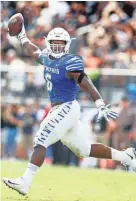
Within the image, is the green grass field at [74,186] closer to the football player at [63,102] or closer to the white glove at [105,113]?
the football player at [63,102]

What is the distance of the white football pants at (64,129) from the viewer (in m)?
6.61

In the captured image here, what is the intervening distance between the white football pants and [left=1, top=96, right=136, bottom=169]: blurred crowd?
5701 millimetres

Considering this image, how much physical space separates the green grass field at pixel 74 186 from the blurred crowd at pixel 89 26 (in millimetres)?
3287

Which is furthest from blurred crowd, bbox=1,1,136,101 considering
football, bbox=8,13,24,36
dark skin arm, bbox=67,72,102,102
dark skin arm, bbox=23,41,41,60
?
dark skin arm, bbox=67,72,102,102

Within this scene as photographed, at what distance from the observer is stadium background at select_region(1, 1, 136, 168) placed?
42.7ft

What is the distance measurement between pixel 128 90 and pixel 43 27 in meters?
2.45

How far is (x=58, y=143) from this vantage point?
1294 centimetres

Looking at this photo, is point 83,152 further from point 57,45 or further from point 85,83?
point 57,45

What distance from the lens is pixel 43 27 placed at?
46.5 ft

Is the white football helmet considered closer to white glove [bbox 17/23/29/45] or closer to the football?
white glove [bbox 17/23/29/45]

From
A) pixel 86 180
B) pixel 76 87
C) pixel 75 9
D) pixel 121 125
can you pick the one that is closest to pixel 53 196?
pixel 76 87

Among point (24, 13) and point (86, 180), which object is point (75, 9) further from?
point (86, 180)

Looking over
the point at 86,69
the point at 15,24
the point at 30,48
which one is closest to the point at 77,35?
the point at 86,69

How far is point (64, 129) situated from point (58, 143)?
20.5 feet
